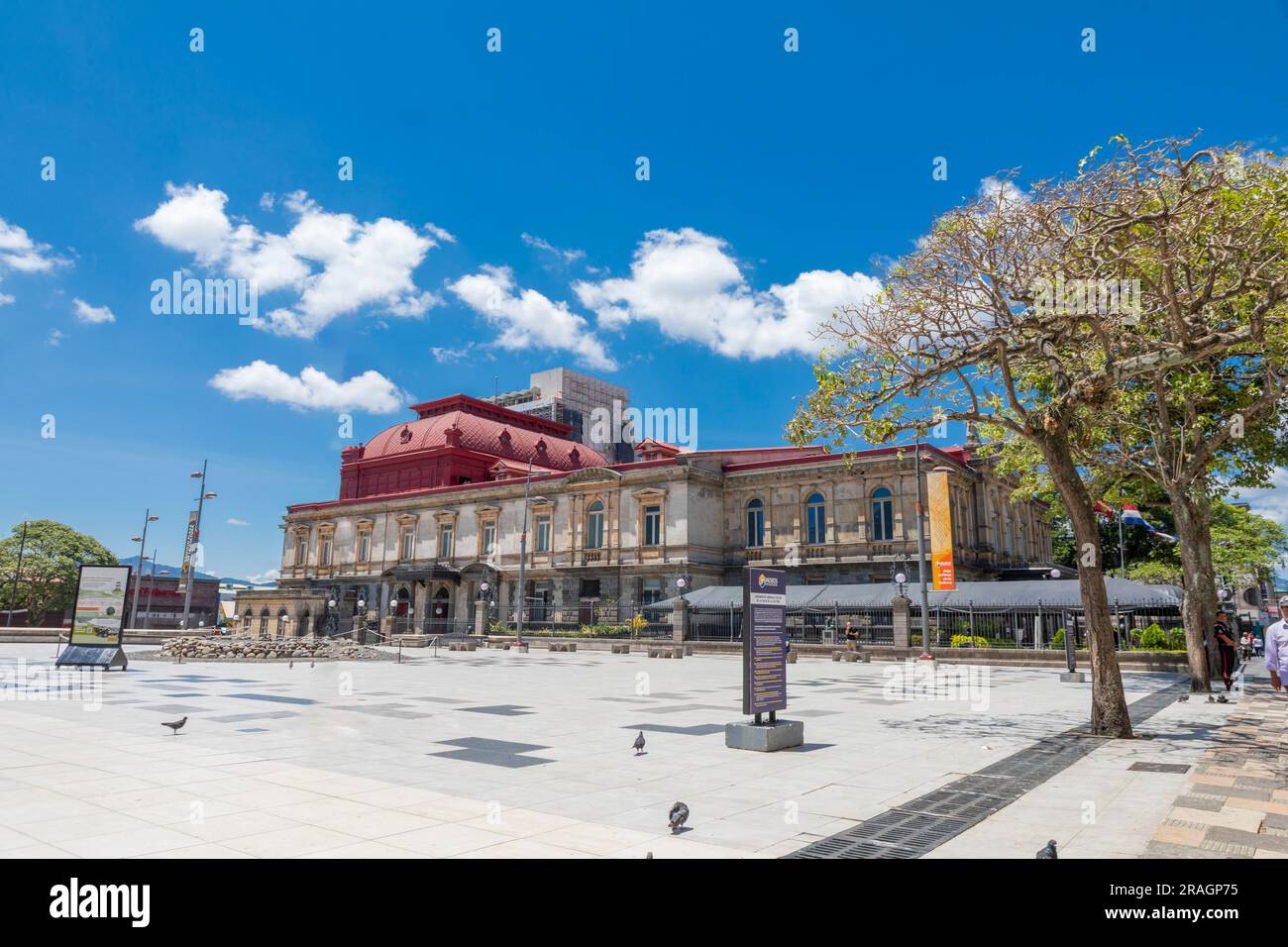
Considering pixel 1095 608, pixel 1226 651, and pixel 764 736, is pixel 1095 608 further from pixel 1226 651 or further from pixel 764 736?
pixel 1226 651

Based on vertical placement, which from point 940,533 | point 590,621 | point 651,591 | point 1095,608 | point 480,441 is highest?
point 480,441

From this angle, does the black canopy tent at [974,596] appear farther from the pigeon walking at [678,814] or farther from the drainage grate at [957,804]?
the pigeon walking at [678,814]

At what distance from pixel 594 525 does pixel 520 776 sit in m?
47.0

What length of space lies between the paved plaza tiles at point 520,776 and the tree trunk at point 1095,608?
617mm

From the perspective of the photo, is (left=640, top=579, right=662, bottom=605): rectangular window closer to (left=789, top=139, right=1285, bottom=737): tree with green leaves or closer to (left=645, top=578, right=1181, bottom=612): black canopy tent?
(left=645, top=578, right=1181, bottom=612): black canopy tent

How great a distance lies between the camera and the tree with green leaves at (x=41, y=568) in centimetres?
6700

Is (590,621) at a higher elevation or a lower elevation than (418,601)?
lower

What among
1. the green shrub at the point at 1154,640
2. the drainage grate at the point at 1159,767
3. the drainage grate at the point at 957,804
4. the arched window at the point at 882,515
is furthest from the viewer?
the arched window at the point at 882,515

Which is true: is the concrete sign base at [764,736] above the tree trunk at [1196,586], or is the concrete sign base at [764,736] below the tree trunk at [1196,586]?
below

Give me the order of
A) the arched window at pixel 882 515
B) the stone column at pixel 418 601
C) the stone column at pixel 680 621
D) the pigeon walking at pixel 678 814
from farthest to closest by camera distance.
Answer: the stone column at pixel 418 601
the arched window at pixel 882 515
the stone column at pixel 680 621
the pigeon walking at pixel 678 814

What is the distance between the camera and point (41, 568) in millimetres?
67750

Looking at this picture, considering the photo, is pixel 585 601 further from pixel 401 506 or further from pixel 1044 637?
pixel 1044 637

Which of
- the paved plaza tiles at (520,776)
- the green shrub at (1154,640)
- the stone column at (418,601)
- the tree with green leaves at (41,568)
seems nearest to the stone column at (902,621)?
the green shrub at (1154,640)

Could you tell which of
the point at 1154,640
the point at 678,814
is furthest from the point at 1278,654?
the point at 1154,640
